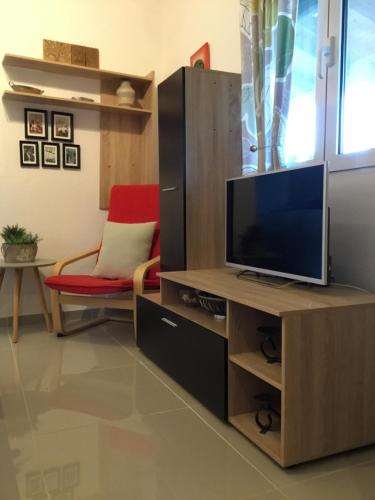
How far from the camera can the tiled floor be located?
1.32 metres

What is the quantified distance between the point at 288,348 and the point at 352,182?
0.87 m

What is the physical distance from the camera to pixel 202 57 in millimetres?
3008

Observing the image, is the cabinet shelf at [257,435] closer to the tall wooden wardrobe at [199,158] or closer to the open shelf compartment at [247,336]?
the open shelf compartment at [247,336]

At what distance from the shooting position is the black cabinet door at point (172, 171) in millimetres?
2428

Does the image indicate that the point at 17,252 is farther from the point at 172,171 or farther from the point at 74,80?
the point at 74,80

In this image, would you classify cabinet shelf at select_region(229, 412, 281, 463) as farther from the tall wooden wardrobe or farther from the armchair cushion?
the armchair cushion

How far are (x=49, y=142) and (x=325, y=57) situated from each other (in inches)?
88.4

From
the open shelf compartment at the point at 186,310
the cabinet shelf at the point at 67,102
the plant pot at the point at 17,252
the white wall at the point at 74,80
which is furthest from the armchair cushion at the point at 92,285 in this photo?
the cabinet shelf at the point at 67,102

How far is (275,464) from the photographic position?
1454 millimetres

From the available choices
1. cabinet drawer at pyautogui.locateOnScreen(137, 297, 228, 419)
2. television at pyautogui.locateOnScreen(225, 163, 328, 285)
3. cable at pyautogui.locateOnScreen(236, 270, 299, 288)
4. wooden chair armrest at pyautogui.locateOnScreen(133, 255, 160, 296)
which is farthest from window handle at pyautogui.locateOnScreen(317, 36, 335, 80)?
wooden chair armrest at pyautogui.locateOnScreen(133, 255, 160, 296)

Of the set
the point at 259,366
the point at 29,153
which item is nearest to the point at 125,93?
the point at 29,153

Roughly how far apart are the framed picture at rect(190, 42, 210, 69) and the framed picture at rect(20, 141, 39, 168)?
138 centimetres

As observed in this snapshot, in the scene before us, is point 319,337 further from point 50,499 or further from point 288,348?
point 50,499

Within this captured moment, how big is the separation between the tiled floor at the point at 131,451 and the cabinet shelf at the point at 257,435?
40 mm
